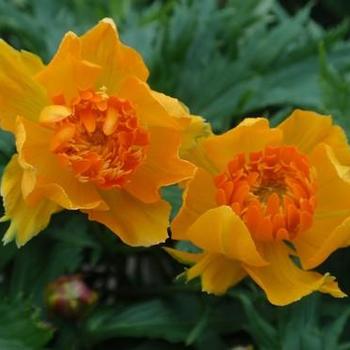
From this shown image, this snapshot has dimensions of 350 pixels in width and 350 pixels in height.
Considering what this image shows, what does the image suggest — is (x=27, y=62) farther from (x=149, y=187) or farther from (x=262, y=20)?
(x=262, y=20)

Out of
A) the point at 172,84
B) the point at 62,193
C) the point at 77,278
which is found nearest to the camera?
the point at 62,193

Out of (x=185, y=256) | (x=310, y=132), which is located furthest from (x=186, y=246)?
(x=310, y=132)

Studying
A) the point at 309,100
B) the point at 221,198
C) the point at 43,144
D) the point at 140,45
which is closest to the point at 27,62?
the point at 43,144

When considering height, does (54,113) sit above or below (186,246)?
above

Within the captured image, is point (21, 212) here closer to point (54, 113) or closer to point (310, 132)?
point (54, 113)

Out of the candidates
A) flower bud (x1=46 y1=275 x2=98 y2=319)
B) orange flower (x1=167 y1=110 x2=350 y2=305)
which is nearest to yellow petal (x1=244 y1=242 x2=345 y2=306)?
orange flower (x1=167 y1=110 x2=350 y2=305)
